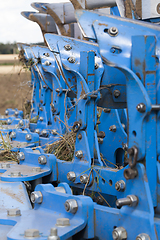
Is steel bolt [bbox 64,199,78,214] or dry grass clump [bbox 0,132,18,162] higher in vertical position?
steel bolt [bbox 64,199,78,214]

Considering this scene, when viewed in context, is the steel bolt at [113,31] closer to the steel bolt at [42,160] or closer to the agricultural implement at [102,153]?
the agricultural implement at [102,153]

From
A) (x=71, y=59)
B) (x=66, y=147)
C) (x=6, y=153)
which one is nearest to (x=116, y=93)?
(x=71, y=59)

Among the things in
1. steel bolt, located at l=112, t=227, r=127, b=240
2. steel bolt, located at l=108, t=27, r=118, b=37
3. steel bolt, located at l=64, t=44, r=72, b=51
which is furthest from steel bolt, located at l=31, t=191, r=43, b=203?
Result: steel bolt, located at l=64, t=44, r=72, b=51

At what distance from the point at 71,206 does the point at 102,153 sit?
141cm

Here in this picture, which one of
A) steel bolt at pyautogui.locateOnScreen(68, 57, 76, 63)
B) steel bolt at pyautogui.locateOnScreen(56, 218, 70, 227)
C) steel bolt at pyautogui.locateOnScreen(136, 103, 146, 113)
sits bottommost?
steel bolt at pyautogui.locateOnScreen(56, 218, 70, 227)

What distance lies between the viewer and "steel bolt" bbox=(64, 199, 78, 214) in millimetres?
1737

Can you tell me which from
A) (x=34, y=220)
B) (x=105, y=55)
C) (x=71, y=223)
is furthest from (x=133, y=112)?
(x=34, y=220)

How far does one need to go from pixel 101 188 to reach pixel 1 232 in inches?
30.4

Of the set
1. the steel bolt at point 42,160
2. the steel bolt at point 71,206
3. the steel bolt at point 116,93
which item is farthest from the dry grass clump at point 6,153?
the steel bolt at point 71,206

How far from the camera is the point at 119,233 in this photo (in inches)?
63.0

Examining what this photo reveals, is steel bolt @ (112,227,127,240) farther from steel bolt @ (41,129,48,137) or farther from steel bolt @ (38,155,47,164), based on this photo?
steel bolt @ (41,129,48,137)

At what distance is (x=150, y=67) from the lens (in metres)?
1.63

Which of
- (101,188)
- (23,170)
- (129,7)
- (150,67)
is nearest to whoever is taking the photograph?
(150,67)

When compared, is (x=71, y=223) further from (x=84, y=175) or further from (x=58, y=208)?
(x=84, y=175)
